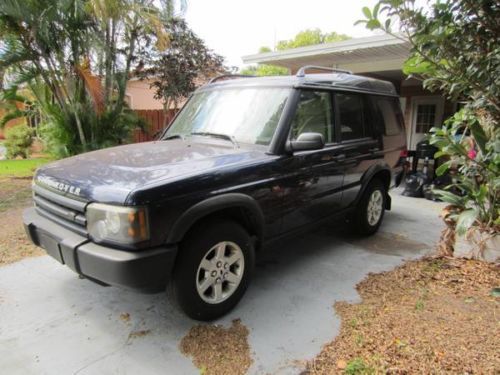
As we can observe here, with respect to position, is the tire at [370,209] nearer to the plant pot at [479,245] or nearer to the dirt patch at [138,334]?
the plant pot at [479,245]

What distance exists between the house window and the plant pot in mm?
9712

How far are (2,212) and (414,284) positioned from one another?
613 cm

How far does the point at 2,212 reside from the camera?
6.04 meters

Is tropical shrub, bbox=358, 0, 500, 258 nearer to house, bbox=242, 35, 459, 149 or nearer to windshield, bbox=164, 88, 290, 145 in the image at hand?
windshield, bbox=164, 88, 290, 145

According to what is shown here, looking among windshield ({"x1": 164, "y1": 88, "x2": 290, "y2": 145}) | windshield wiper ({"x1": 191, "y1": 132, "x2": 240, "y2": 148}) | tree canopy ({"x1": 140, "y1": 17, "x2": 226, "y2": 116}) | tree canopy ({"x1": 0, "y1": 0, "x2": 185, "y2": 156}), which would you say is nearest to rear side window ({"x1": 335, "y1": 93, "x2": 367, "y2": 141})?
windshield ({"x1": 164, "y1": 88, "x2": 290, "y2": 145})

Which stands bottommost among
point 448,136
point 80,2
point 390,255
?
point 390,255

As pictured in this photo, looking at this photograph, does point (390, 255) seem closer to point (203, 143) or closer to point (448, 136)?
point (448, 136)

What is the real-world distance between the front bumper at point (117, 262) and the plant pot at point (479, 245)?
326cm

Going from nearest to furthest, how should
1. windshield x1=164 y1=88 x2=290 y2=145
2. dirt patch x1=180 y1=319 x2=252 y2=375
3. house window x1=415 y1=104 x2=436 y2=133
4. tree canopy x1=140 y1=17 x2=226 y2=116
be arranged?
dirt patch x1=180 y1=319 x2=252 y2=375
windshield x1=164 y1=88 x2=290 y2=145
tree canopy x1=140 y1=17 x2=226 y2=116
house window x1=415 y1=104 x2=436 y2=133

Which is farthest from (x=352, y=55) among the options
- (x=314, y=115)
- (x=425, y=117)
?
(x=314, y=115)

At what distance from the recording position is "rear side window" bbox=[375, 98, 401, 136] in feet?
16.9

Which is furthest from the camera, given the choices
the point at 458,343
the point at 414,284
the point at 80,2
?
the point at 80,2

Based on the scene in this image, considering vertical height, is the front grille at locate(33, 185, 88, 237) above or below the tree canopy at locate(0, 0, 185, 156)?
below

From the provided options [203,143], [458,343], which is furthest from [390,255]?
[203,143]
